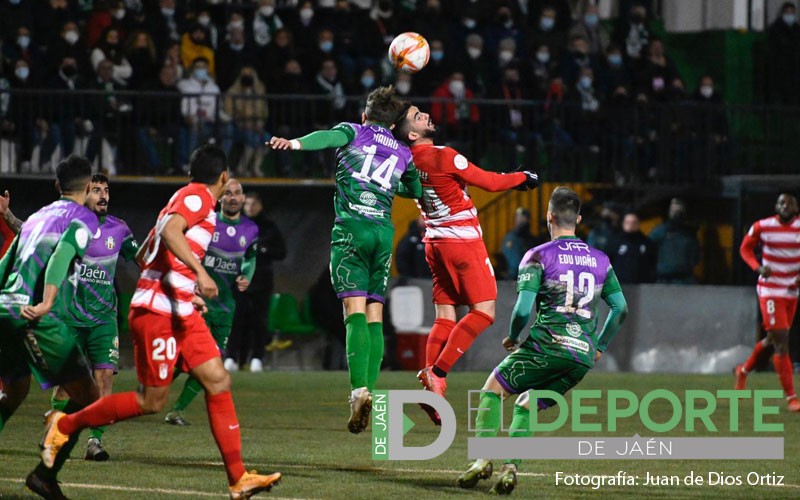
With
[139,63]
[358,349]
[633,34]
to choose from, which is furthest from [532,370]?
[633,34]

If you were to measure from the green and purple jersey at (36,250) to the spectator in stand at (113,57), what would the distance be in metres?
12.6

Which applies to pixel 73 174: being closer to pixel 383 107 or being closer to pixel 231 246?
pixel 383 107

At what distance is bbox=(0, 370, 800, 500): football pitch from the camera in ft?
30.3

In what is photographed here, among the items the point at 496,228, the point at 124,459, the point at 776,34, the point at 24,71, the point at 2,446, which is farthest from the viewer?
the point at 776,34

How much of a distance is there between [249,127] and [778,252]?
777 cm

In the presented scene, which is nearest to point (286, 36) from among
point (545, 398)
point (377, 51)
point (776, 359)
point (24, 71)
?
point (377, 51)

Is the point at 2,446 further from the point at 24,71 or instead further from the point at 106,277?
the point at 24,71

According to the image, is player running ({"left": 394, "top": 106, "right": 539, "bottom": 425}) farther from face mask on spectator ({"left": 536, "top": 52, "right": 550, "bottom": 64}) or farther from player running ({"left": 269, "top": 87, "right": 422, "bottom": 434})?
face mask on spectator ({"left": 536, "top": 52, "right": 550, "bottom": 64})

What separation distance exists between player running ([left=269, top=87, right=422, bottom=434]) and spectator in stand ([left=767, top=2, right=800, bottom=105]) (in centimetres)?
1621

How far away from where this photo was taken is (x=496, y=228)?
73.8 feet

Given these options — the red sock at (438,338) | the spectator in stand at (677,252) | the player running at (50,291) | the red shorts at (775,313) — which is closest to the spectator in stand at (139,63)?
the spectator in stand at (677,252)

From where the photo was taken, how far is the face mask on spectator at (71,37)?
68.6 feet

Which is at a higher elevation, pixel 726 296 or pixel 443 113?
pixel 443 113

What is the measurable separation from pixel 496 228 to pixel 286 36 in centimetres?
423
